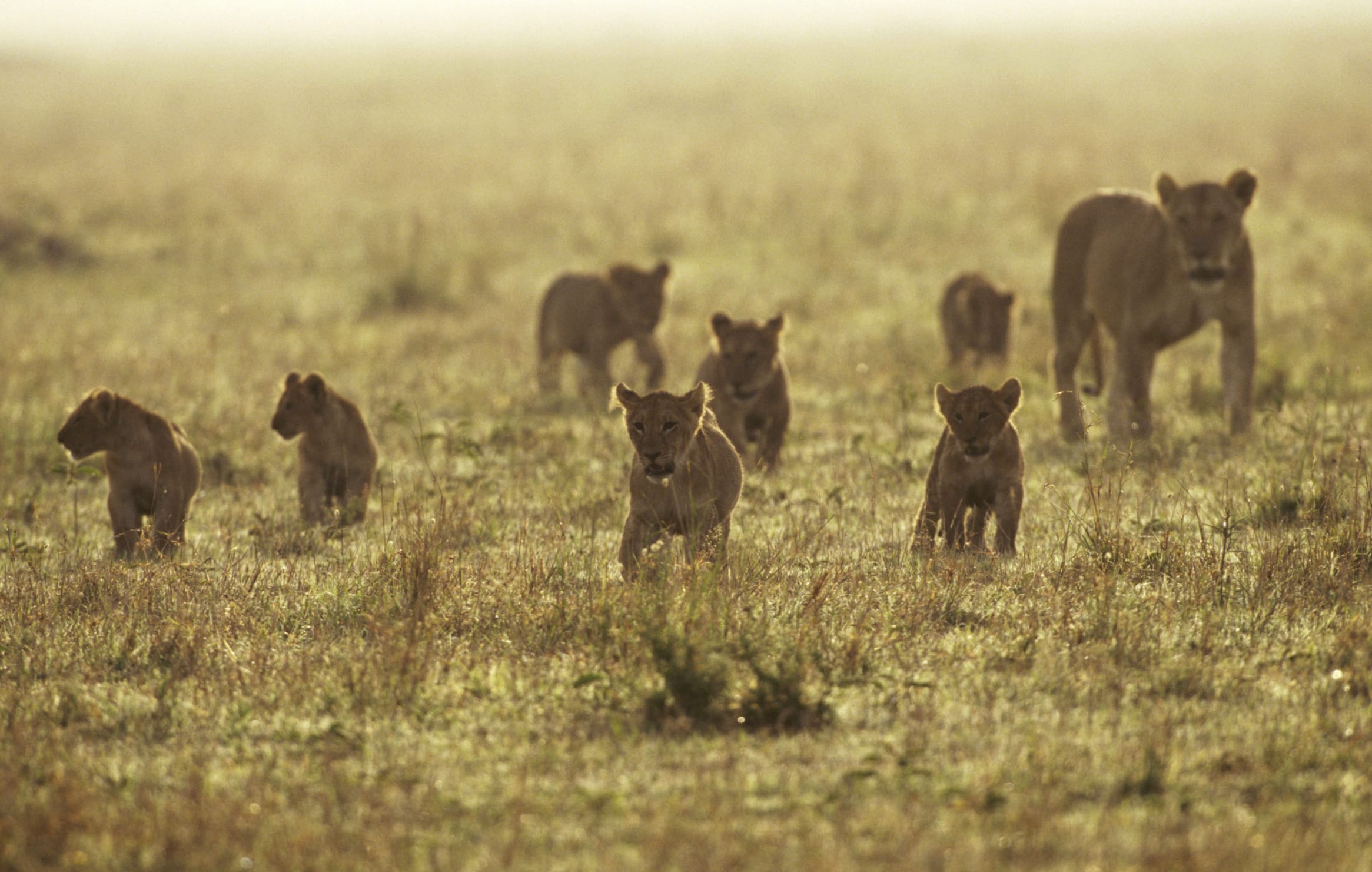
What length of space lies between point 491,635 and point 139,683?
137 centimetres

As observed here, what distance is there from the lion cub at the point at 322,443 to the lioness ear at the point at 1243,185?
226 inches

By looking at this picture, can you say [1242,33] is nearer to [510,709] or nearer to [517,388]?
[517,388]

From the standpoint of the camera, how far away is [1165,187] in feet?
34.9

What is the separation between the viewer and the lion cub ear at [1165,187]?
34.6ft

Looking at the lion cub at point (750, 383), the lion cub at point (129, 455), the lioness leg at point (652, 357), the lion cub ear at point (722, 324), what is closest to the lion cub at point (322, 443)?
the lion cub at point (129, 455)

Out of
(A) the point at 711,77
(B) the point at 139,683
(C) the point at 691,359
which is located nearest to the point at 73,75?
(A) the point at 711,77

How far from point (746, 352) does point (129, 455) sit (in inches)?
156

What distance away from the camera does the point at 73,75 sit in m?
73.9

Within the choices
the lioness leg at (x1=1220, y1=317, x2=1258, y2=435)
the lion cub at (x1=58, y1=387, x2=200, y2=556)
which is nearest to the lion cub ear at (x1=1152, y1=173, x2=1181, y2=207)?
the lioness leg at (x1=1220, y1=317, x2=1258, y2=435)

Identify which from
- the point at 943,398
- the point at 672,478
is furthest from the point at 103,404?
the point at 943,398

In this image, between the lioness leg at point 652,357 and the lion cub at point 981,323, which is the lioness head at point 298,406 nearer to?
the lioness leg at point 652,357

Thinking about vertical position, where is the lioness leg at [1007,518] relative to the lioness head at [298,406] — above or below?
below

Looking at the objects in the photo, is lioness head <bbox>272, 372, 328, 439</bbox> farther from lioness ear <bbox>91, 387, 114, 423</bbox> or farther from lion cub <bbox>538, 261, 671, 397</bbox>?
lion cub <bbox>538, 261, 671, 397</bbox>

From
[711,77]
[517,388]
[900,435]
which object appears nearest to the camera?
[900,435]
